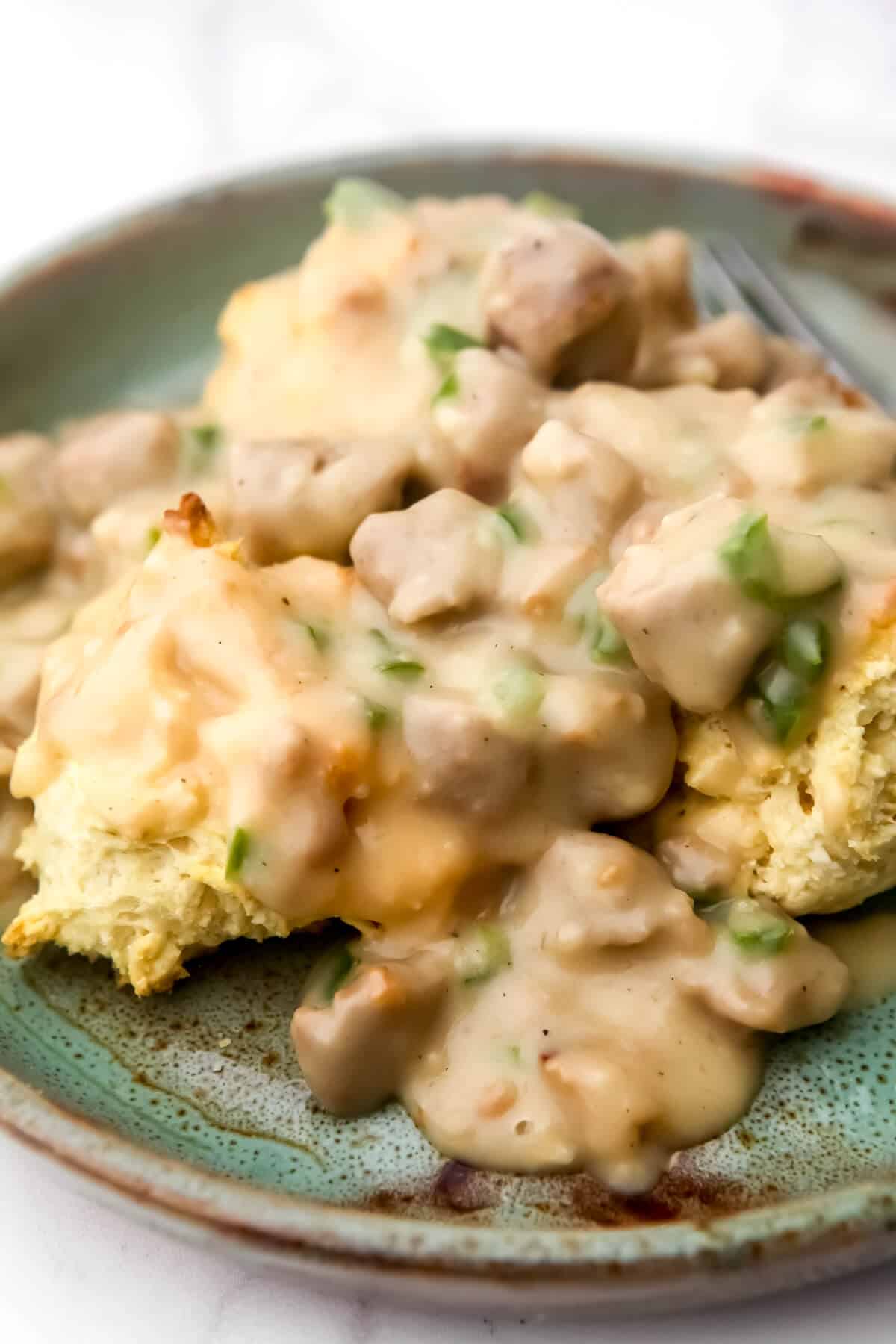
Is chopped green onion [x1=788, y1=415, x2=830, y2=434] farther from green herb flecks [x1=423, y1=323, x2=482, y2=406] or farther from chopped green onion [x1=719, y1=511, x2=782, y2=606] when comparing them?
green herb flecks [x1=423, y1=323, x2=482, y2=406]

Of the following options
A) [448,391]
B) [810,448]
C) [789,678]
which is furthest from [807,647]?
[448,391]

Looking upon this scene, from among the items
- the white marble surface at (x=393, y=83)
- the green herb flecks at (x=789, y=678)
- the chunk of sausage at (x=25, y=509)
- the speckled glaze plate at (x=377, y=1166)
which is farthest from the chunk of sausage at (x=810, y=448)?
the white marble surface at (x=393, y=83)

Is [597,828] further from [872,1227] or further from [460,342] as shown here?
[460,342]

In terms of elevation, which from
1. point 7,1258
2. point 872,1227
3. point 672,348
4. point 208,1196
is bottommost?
point 7,1258

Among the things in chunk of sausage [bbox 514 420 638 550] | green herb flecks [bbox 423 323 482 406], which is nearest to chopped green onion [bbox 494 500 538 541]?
chunk of sausage [bbox 514 420 638 550]

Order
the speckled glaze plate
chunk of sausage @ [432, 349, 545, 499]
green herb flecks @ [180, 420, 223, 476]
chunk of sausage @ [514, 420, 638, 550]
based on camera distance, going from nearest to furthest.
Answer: the speckled glaze plate, chunk of sausage @ [514, 420, 638, 550], chunk of sausage @ [432, 349, 545, 499], green herb flecks @ [180, 420, 223, 476]

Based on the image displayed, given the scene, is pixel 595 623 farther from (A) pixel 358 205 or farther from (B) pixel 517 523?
(A) pixel 358 205

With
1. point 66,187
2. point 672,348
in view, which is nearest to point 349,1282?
point 672,348
